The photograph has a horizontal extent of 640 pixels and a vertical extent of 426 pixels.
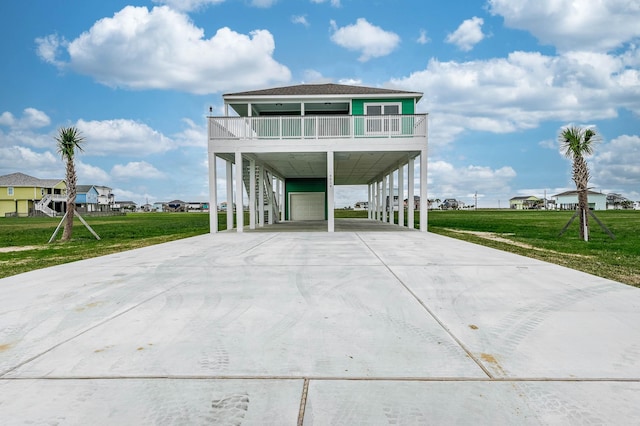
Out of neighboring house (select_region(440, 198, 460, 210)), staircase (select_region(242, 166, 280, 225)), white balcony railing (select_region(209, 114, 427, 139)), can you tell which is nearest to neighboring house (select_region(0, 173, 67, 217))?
staircase (select_region(242, 166, 280, 225))

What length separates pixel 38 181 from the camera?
2437 inches

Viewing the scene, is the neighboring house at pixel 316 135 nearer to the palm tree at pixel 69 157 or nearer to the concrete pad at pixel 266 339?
the palm tree at pixel 69 157

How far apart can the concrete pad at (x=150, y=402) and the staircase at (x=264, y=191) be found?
18.7 m

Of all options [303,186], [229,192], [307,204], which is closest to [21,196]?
[303,186]

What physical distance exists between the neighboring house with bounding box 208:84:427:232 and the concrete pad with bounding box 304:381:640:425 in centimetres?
1308

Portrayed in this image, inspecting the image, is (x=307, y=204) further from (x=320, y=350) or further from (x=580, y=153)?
(x=320, y=350)

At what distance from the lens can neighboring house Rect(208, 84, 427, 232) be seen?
15977mm

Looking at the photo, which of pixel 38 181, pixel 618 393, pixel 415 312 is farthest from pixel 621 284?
pixel 38 181

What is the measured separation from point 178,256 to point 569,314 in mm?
7625

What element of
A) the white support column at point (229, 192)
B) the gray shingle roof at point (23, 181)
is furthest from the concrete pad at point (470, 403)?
the gray shingle roof at point (23, 181)

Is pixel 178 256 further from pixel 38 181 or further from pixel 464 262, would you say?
pixel 38 181

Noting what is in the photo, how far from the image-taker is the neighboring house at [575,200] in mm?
99856

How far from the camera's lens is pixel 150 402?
2307 mm

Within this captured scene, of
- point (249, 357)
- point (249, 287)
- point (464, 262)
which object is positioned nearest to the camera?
point (249, 357)
